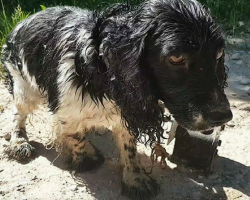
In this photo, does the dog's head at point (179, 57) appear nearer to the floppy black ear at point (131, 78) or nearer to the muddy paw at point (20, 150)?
the floppy black ear at point (131, 78)

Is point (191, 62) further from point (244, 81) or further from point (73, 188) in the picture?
point (244, 81)

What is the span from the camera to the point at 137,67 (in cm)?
256

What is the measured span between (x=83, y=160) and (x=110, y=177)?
9.9 inches

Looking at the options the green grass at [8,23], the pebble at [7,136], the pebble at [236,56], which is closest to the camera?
the pebble at [7,136]

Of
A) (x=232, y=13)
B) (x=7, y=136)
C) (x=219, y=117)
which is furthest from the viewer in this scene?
(x=232, y=13)

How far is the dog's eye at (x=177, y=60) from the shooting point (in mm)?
2453

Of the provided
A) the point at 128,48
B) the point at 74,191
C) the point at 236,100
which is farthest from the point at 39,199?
the point at 236,100

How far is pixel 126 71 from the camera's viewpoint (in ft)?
8.52

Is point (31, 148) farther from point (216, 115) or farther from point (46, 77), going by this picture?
point (216, 115)

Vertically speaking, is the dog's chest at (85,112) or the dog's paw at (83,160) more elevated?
the dog's chest at (85,112)

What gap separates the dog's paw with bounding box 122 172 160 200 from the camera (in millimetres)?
3410

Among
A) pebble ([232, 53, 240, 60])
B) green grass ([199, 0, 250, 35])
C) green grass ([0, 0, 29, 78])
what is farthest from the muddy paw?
green grass ([199, 0, 250, 35])

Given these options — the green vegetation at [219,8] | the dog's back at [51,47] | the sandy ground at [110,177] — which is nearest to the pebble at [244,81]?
the sandy ground at [110,177]

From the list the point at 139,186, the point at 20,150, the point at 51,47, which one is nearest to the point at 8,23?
the point at 20,150
